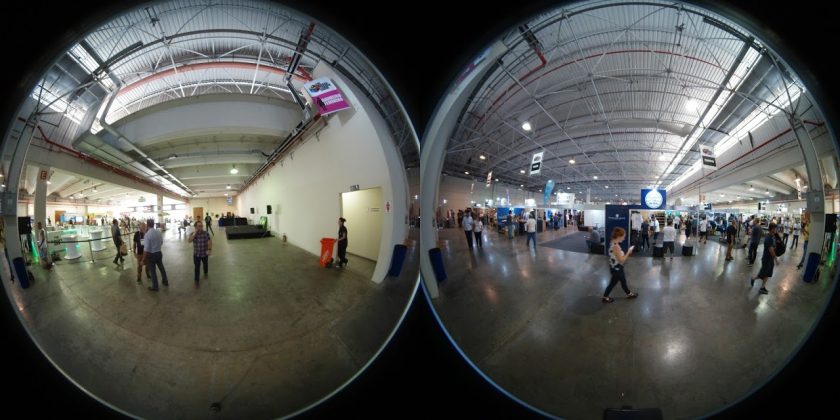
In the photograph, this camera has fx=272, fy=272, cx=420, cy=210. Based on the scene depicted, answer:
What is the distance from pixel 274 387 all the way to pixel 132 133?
1079 millimetres

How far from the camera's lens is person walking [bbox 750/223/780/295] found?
1.00 meters

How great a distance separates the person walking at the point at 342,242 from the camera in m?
1.11

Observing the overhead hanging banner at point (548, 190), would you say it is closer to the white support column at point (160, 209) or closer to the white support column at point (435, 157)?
the white support column at point (435, 157)

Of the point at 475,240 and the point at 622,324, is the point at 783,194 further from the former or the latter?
the point at 475,240

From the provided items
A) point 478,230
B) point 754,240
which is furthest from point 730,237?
point 478,230

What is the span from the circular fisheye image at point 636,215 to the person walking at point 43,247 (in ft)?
4.37

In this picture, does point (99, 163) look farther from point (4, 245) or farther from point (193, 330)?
point (193, 330)

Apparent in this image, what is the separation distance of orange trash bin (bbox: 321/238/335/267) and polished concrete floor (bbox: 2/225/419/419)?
0.06 meters

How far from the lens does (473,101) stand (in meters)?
1.21

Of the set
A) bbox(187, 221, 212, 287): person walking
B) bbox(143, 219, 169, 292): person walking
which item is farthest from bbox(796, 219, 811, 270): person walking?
bbox(143, 219, 169, 292): person walking

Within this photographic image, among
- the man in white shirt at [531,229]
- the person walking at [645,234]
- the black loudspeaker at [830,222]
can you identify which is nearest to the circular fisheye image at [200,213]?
the man in white shirt at [531,229]

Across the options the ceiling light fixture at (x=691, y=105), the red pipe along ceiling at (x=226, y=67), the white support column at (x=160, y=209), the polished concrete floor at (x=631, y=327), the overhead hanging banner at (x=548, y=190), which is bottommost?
the polished concrete floor at (x=631, y=327)

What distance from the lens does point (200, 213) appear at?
1145 mm

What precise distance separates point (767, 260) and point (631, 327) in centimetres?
58
